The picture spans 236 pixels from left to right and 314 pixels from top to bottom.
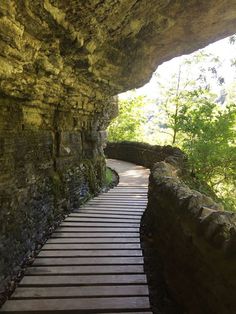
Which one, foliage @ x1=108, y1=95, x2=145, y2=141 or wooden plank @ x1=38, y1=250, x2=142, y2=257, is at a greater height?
foliage @ x1=108, y1=95, x2=145, y2=141

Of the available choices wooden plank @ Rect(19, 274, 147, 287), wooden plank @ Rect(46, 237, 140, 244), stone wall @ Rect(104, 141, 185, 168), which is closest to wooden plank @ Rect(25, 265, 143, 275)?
wooden plank @ Rect(19, 274, 147, 287)

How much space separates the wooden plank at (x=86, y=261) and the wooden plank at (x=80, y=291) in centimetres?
70

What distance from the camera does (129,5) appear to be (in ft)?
18.0

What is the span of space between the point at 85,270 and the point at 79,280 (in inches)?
11.7

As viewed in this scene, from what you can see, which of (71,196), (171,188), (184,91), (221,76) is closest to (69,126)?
(71,196)

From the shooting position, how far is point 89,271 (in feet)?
15.7

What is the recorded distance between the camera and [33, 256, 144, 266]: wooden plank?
5.02 metres

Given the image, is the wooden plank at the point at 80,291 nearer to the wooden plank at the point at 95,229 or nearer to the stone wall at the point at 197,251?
the stone wall at the point at 197,251

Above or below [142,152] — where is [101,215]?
below

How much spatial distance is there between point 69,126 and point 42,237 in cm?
280

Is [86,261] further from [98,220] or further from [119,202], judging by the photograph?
[119,202]

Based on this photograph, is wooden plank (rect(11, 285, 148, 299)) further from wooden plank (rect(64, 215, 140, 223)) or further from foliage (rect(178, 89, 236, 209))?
foliage (rect(178, 89, 236, 209))

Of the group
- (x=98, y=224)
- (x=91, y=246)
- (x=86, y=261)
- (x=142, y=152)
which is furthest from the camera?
(x=142, y=152)

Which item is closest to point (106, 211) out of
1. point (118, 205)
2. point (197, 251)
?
point (118, 205)
